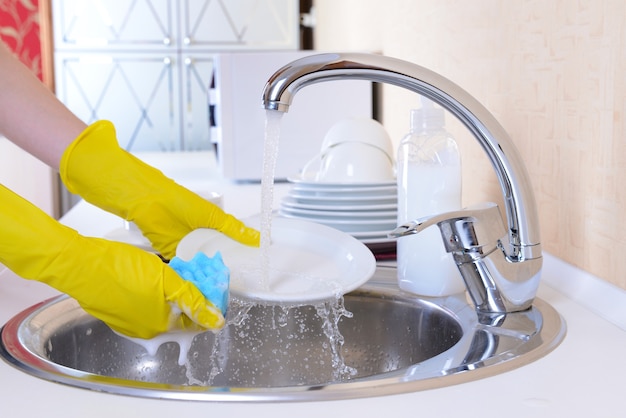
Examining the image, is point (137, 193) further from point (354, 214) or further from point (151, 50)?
point (151, 50)

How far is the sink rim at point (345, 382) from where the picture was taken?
60 cm

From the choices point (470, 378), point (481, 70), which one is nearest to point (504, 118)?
point (481, 70)

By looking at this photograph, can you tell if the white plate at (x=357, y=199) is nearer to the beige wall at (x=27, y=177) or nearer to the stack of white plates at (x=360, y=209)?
the stack of white plates at (x=360, y=209)

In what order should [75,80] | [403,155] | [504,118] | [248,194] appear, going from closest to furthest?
[403,155] < [504,118] < [248,194] < [75,80]

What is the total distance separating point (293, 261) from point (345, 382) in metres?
0.38

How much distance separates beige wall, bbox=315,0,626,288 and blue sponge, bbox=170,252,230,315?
39 centimetres

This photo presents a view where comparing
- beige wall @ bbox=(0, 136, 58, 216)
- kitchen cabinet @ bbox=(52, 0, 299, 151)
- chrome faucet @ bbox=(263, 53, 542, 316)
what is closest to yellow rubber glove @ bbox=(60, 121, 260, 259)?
Answer: chrome faucet @ bbox=(263, 53, 542, 316)

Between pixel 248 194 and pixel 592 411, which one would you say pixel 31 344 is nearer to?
pixel 592 411

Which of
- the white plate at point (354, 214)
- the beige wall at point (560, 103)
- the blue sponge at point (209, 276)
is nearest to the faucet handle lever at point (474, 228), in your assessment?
the beige wall at point (560, 103)

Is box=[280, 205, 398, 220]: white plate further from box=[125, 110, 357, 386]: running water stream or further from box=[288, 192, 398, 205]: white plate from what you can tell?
box=[125, 110, 357, 386]: running water stream

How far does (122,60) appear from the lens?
376 centimetres

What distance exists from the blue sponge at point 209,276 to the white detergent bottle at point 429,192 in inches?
9.9

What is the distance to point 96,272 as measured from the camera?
74cm

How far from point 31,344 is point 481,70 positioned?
2.45 feet
